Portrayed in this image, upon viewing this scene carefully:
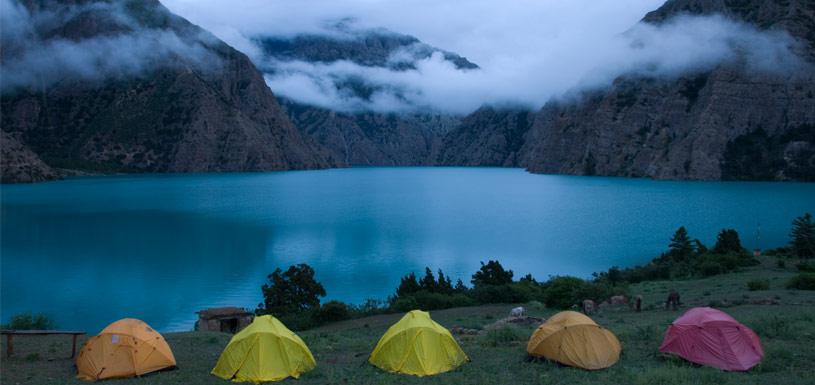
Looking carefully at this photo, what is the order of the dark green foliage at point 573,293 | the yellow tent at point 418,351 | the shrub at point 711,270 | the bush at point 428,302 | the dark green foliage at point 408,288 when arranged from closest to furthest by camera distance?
the yellow tent at point 418,351
the dark green foliage at point 573,293
the bush at point 428,302
the dark green foliage at point 408,288
the shrub at point 711,270

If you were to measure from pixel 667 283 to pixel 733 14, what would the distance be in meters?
165

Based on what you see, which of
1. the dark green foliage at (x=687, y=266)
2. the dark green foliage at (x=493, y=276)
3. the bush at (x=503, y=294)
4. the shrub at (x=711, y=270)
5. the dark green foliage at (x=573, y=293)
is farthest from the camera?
the dark green foliage at (x=687, y=266)

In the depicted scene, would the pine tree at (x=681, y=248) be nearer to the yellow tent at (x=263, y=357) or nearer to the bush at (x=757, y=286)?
the bush at (x=757, y=286)

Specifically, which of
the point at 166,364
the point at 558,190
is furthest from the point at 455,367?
the point at 558,190

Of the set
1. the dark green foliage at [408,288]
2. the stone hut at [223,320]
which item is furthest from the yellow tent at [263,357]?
the dark green foliage at [408,288]

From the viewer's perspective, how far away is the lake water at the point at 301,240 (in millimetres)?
40438

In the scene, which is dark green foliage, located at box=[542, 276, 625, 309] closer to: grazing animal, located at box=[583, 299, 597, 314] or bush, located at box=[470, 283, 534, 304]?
grazing animal, located at box=[583, 299, 597, 314]

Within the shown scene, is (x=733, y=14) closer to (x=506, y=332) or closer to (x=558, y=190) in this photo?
(x=558, y=190)

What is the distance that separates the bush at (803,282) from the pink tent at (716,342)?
55.0 ft

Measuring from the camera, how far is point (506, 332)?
66.2ft

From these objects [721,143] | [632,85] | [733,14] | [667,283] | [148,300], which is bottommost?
[148,300]

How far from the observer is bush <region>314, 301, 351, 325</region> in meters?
30.1

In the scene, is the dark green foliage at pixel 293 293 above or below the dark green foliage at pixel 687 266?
below

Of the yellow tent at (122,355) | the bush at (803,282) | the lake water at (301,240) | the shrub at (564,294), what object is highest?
the bush at (803,282)
